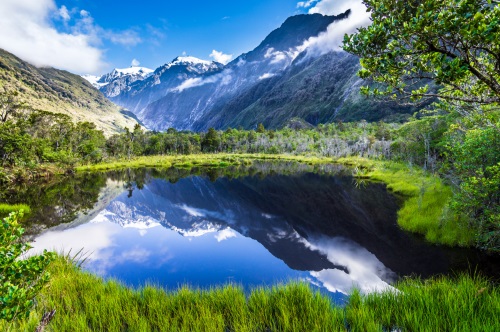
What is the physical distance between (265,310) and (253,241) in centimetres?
1532

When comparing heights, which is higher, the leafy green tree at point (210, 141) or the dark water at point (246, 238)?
the leafy green tree at point (210, 141)

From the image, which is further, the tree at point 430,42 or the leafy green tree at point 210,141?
the leafy green tree at point 210,141

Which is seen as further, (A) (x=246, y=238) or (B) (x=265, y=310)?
(A) (x=246, y=238)

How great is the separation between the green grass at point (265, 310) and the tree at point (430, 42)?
18.4 feet

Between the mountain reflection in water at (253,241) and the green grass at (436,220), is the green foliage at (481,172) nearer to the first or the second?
the green grass at (436,220)

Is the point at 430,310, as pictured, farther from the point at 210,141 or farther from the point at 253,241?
the point at 210,141

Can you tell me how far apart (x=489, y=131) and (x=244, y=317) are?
593 inches

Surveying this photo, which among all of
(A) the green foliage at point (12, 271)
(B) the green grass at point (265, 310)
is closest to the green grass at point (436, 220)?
(B) the green grass at point (265, 310)

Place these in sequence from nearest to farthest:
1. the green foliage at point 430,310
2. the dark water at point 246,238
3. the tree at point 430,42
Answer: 1. the tree at point 430,42
2. the green foliage at point 430,310
3. the dark water at point 246,238

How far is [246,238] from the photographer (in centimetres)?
2469

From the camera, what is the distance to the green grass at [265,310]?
6.98 metres

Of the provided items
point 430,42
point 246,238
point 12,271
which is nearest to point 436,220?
point 246,238

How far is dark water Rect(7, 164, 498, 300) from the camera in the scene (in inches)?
632

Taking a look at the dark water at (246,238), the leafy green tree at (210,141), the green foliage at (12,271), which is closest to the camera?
the green foliage at (12,271)
